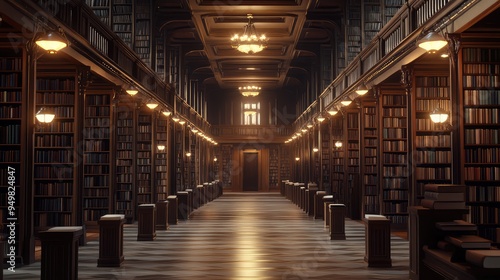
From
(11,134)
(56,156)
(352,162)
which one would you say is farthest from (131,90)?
(352,162)

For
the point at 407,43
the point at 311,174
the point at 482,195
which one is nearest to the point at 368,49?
the point at 407,43

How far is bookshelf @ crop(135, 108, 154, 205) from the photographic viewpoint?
49.9ft

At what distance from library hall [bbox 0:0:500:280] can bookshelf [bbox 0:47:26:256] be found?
0.08 feet

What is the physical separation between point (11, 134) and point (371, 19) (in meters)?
9.20

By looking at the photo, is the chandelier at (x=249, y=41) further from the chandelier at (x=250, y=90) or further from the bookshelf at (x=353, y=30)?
the chandelier at (x=250, y=90)

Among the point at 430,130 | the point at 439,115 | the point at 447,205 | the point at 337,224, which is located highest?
the point at 439,115

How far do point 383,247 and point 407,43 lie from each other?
10.1 feet

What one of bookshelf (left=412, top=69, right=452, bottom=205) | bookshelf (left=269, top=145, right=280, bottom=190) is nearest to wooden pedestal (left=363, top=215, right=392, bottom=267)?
bookshelf (left=412, top=69, right=452, bottom=205)

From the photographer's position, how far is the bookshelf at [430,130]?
33.3 ft

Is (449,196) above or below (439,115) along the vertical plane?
below

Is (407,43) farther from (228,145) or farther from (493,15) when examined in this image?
(228,145)

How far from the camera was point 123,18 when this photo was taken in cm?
1461

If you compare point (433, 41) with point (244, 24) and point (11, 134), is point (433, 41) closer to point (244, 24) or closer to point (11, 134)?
point (11, 134)

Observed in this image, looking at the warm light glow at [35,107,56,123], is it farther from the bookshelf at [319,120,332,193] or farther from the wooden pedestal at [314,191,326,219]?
the bookshelf at [319,120,332,193]
